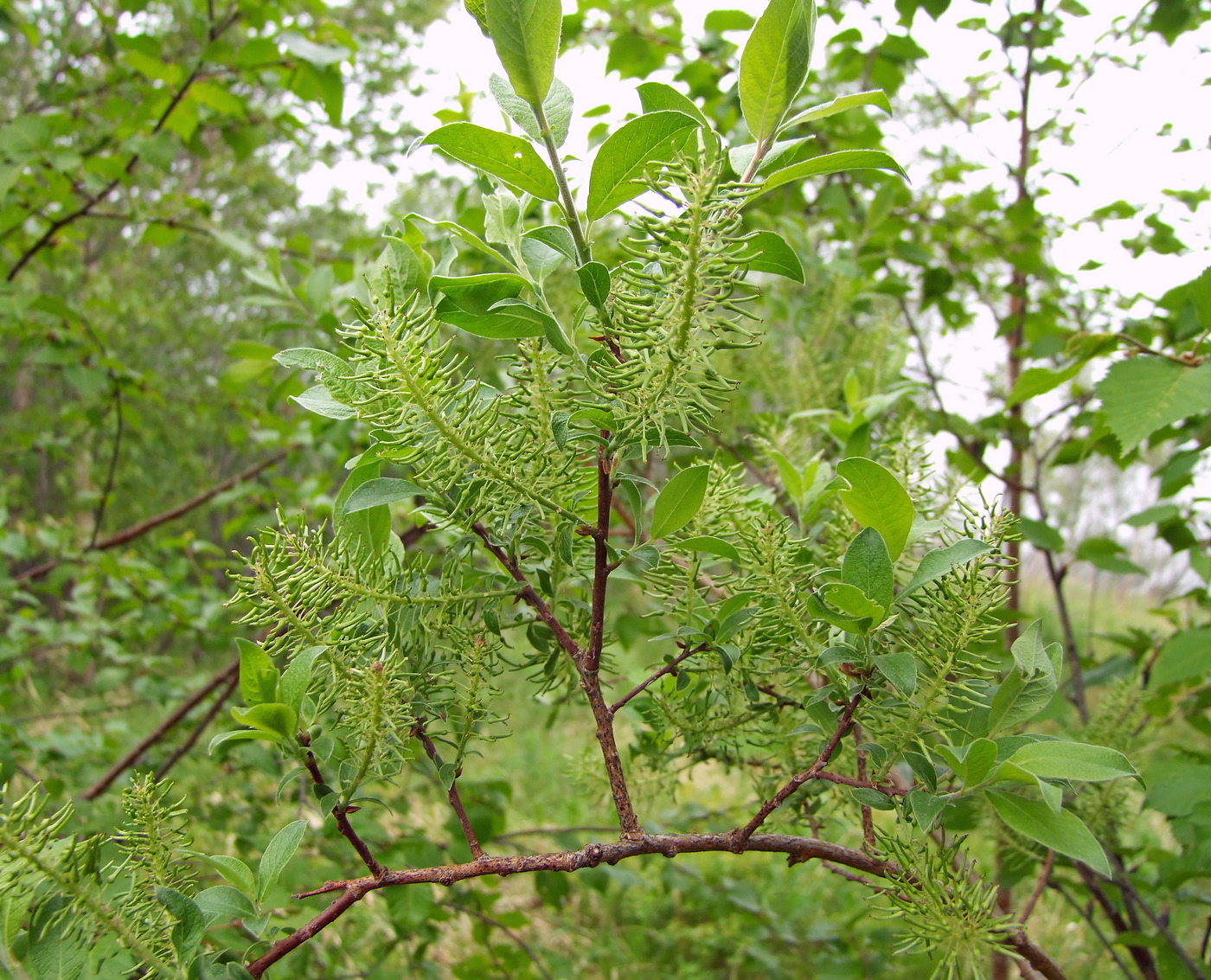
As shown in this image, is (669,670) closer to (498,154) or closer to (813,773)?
(813,773)

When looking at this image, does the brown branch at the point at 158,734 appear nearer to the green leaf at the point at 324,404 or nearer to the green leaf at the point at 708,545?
the green leaf at the point at 324,404

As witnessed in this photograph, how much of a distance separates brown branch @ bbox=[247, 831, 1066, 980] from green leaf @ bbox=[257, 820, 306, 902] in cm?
2

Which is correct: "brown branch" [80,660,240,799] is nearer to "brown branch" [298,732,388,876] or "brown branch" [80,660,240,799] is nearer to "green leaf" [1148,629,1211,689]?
"brown branch" [298,732,388,876]

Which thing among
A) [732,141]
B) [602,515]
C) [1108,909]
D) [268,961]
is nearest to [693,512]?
[602,515]

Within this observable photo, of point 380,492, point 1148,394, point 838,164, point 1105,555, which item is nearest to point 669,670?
point 380,492

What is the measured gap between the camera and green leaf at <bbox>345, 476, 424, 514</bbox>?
0.45 m

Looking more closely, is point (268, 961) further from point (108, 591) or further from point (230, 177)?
point (230, 177)

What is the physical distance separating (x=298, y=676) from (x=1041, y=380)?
895 millimetres

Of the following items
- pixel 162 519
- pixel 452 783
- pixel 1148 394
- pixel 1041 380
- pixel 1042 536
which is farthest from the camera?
pixel 162 519

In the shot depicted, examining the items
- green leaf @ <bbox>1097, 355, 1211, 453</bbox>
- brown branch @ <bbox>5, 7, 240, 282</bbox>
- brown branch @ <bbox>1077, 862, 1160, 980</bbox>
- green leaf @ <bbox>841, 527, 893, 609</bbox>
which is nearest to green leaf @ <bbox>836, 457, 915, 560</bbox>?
green leaf @ <bbox>841, 527, 893, 609</bbox>

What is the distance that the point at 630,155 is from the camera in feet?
1.39

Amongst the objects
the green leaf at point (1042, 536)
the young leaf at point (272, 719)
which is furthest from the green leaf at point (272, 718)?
the green leaf at point (1042, 536)

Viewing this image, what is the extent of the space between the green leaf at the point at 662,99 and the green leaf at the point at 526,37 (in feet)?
0.20

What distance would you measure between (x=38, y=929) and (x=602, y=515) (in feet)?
1.18
